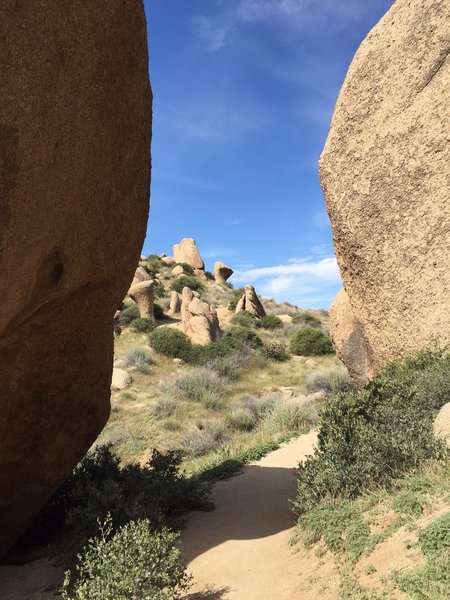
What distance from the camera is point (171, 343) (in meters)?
23.9

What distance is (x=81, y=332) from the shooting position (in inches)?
232

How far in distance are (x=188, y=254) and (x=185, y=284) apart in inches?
427

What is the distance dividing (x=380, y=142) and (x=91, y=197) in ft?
16.9

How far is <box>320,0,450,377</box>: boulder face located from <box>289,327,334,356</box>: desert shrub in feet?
55.3

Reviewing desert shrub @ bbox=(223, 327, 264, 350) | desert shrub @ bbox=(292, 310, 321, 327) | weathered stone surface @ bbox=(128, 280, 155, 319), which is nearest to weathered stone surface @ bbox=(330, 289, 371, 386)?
desert shrub @ bbox=(223, 327, 264, 350)

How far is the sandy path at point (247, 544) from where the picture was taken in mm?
4686

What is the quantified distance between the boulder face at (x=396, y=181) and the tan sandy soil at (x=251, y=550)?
9.68 feet

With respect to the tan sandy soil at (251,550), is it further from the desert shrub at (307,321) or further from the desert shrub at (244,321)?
the desert shrub at (307,321)

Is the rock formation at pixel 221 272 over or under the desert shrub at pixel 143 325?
over

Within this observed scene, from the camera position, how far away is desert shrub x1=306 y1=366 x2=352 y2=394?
1747cm

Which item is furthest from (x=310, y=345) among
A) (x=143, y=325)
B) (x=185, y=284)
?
(x=185, y=284)

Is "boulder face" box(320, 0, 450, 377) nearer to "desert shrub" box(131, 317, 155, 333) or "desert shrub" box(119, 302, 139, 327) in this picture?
"desert shrub" box(131, 317, 155, 333)

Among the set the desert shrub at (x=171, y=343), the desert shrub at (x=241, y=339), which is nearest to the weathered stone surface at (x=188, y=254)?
the desert shrub at (x=241, y=339)

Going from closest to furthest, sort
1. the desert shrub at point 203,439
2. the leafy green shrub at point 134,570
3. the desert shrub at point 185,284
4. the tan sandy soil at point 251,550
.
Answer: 1. the leafy green shrub at point 134,570
2. the tan sandy soil at point 251,550
3. the desert shrub at point 203,439
4. the desert shrub at point 185,284
